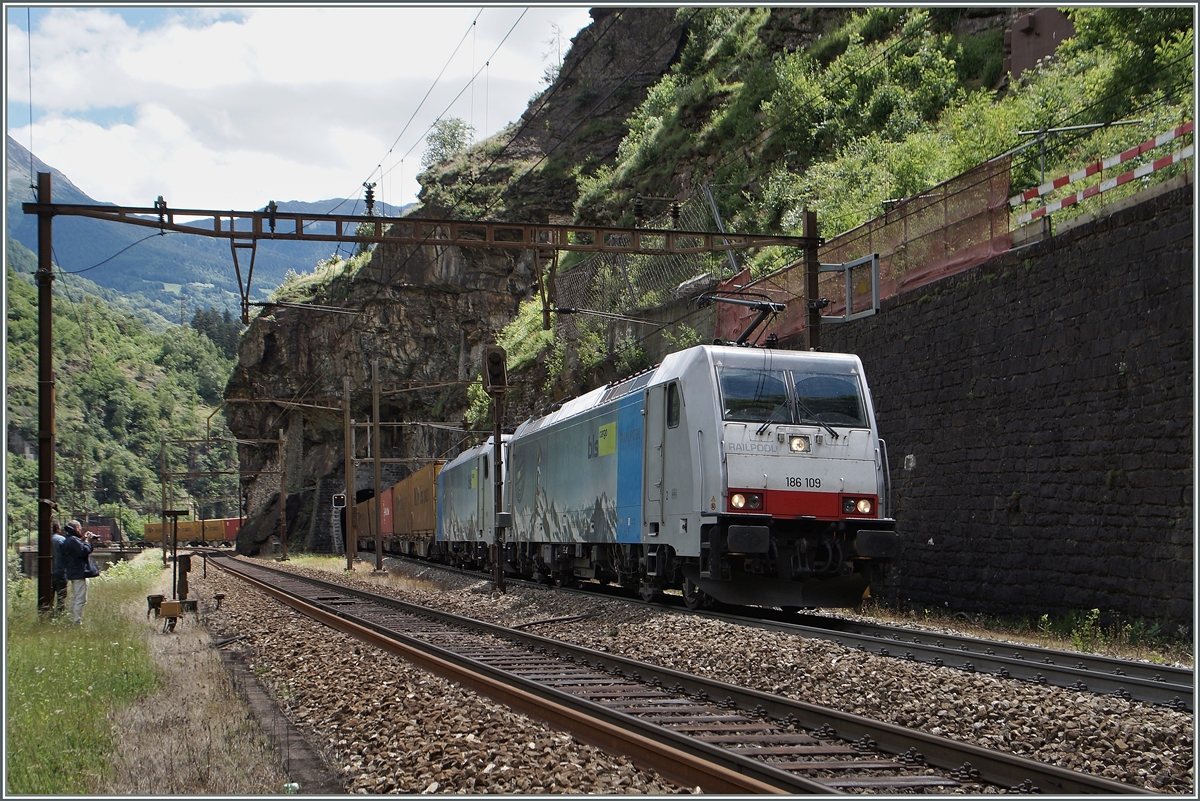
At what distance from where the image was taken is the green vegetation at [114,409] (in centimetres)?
9244

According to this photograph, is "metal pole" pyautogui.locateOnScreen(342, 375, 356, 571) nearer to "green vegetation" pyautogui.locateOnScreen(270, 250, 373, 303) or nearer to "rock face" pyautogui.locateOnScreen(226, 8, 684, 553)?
"rock face" pyautogui.locateOnScreen(226, 8, 684, 553)

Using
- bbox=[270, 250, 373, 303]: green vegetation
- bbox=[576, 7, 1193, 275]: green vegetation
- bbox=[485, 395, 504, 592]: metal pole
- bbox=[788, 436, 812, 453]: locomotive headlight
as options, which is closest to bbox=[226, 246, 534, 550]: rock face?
bbox=[270, 250, 373, 303]: green vegetation

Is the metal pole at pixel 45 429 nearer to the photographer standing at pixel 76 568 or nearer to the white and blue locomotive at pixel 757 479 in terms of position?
the photographer standing at pixel 76 568

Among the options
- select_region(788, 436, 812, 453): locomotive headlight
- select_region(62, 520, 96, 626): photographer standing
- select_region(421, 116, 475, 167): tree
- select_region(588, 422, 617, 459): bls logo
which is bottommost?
select_region(62, 520, 96, 626): photographer standing

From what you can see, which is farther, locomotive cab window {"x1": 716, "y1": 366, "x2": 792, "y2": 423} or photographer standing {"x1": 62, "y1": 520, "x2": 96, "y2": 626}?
photographer standing {"x1": 62, "y1": 520, "x2": 96, "y2": 626}

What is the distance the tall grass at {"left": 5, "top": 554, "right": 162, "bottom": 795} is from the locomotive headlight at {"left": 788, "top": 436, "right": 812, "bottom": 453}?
759cm

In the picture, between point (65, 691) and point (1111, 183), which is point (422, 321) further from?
point (65, 691)

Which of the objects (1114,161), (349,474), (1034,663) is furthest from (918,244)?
(349,474)

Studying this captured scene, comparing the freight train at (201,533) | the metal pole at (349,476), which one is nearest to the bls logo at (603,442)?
the metal pole at (349,476)

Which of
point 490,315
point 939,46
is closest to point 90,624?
point 939,46

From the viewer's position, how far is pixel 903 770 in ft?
19.5

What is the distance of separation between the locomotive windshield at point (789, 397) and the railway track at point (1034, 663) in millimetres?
2581

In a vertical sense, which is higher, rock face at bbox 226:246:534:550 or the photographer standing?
rock face at bbox 226:246:534:550

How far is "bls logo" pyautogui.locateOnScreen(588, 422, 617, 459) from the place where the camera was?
52.8 feet
